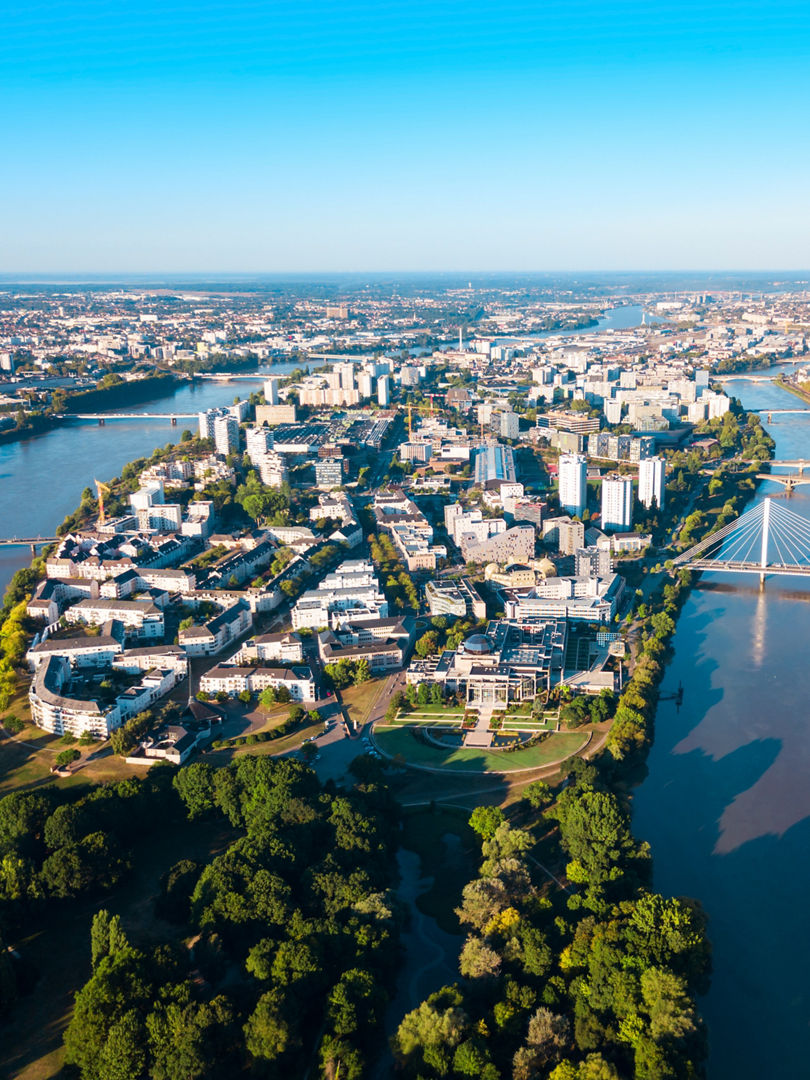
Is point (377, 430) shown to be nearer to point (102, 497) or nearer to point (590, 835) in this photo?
point (102, 497)

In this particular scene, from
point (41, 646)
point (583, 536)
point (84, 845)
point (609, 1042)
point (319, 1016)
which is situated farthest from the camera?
point (583, 536)

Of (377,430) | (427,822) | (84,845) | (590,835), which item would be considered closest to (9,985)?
(84,845)

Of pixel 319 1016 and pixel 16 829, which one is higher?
pixel 16 829

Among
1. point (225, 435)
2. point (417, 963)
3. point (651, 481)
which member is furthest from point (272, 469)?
point (417, 963)

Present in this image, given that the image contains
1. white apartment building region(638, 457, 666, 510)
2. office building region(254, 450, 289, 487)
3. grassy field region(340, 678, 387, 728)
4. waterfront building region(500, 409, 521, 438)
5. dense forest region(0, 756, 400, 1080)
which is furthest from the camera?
waterfront building region(500, 409, 521, 438)

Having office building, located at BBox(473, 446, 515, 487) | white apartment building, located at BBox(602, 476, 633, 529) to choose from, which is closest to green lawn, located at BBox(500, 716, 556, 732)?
white apartment building, located at BBox(602, 476, 633, 529)

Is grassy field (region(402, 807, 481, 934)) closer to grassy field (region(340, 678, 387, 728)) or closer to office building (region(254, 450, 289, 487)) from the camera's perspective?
grassy field (region(340, 678, 387, 728))

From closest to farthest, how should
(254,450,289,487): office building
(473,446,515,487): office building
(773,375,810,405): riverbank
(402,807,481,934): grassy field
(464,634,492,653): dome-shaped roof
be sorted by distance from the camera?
(402,807,481,934): grassy field < (464,634,492,653): dome-shaped roof < (473,446,515,487): office building < (254,450,289,487): office building < (773,375,810,405): riverbank
